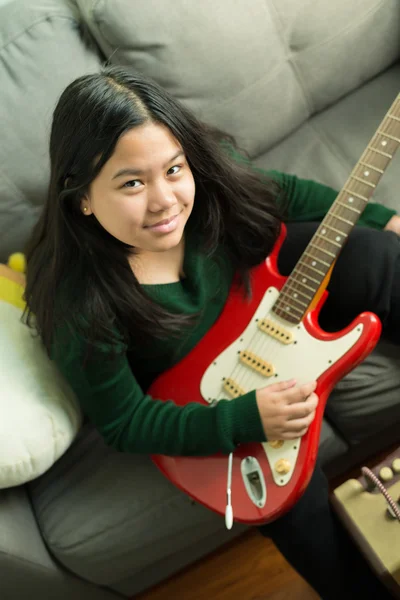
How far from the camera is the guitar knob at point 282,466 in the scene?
0.78 meters

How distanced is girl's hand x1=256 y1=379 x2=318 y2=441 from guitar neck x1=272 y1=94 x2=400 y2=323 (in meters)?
0.12

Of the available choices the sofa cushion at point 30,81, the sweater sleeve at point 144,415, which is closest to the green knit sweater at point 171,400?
the sweater sleeve at point 144,415

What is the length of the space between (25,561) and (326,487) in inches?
20.0

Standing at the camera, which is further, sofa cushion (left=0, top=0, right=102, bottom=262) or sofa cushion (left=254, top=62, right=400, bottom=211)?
sofa cushion (left=254, top=62, right=400, bottom=211)

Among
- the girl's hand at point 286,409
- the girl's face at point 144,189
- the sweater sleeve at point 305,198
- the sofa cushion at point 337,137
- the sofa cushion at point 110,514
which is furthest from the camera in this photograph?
the sofa cushion at point 337,137

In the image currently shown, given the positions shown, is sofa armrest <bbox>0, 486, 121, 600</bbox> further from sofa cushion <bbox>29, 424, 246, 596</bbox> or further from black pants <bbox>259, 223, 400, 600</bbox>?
black pants <bbox>259, 223, 400, 600</bbox>

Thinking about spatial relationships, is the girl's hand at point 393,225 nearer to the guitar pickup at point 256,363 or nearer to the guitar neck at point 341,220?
the guitar neck at point 341,220

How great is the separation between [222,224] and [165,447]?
1.23ft

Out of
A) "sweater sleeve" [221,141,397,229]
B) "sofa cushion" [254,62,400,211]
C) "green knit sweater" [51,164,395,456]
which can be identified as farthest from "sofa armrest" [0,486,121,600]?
"sofa cushion" [254,62,400,211]

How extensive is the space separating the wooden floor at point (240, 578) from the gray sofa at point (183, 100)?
0.09 m

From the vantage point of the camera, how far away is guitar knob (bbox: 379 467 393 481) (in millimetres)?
734

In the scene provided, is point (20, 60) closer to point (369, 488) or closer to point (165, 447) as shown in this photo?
point (165, 447)

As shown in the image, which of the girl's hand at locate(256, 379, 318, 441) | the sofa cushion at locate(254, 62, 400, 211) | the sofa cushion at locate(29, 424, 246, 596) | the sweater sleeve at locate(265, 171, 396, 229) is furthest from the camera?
the sofa cushion at locate(254, 62, 400, 211)

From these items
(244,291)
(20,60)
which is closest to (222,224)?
(244,291)
